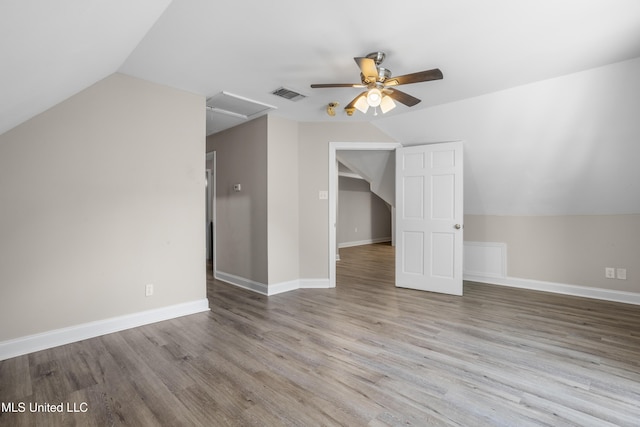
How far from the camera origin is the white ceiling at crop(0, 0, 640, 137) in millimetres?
1628

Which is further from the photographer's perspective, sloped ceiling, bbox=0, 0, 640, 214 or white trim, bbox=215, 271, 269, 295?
white trim, bbox=215, 271, 269, 295

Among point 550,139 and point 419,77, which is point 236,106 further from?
point 550,139

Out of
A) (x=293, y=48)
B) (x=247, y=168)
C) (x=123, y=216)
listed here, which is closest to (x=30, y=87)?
(x=123, y=216)

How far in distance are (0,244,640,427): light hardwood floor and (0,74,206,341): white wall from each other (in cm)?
38

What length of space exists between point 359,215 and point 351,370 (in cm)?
786

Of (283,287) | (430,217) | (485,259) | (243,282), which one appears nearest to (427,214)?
(430,217)

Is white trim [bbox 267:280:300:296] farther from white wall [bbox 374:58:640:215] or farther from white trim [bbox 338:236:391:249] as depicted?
white trim [bbox 338:236:391:249]

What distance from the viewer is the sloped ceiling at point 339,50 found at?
166cm

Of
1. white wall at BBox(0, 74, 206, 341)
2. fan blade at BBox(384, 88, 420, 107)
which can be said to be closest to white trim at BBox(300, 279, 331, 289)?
white wall at BBox(0, 74, 206, 341)

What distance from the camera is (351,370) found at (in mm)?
2256

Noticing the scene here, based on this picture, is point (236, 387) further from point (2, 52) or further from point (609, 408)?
point (609, 408)

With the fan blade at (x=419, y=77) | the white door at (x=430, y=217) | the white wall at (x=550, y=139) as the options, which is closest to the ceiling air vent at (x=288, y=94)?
the fan blade at (x=419, y=77)

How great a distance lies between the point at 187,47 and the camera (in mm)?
2539

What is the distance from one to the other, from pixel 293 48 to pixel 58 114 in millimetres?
2094
